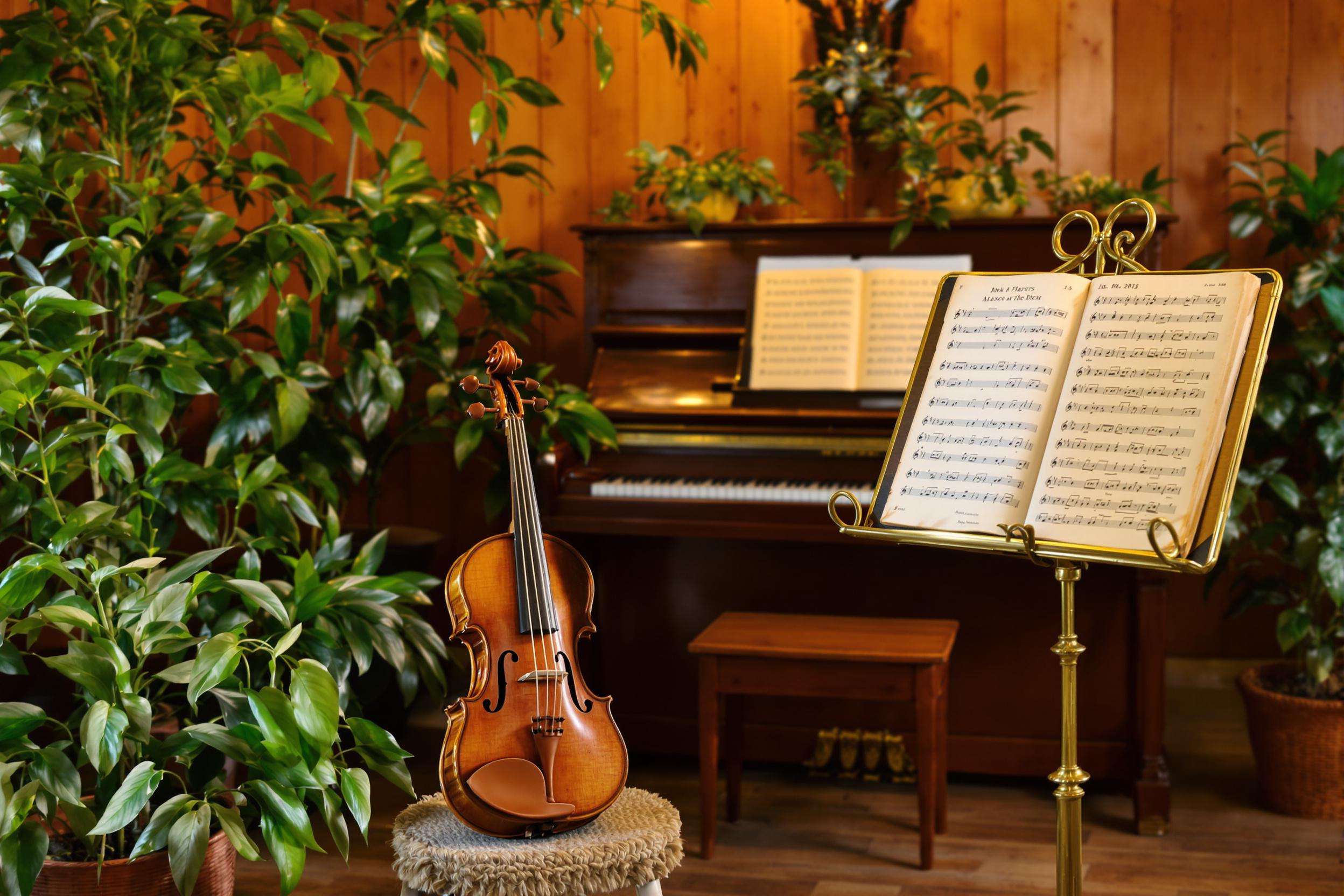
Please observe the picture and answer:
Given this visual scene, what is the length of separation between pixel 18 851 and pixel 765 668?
1392 mm

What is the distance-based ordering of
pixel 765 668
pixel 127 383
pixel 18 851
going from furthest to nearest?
pixel 765 668 < pixel 127 383 < pixel 18 851

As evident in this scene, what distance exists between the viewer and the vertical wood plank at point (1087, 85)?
134 inches

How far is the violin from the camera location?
68.1 inches

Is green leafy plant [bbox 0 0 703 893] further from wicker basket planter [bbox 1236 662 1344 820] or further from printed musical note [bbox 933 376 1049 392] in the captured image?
wicker basket planter [bbox 1236 662 1344 820]

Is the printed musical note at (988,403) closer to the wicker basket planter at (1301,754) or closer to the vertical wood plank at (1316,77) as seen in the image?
the wicker basket planter at (1301,754)

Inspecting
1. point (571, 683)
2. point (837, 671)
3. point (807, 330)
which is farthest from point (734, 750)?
point (571, 683)

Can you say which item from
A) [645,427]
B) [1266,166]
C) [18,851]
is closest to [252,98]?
[645,427]

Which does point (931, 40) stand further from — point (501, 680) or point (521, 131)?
point (501, 680)

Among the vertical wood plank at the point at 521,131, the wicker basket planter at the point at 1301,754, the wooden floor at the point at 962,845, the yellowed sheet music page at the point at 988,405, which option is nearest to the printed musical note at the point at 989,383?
the yellowed sheet music page at the point at 988,405

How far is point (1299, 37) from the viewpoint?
3279 mm

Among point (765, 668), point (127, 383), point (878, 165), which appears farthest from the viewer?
point (878, 165)

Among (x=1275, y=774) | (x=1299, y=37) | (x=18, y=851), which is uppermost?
(x=1299, y=37)

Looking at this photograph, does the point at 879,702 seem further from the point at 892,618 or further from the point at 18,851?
the point at 18,851

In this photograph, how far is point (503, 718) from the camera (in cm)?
177
